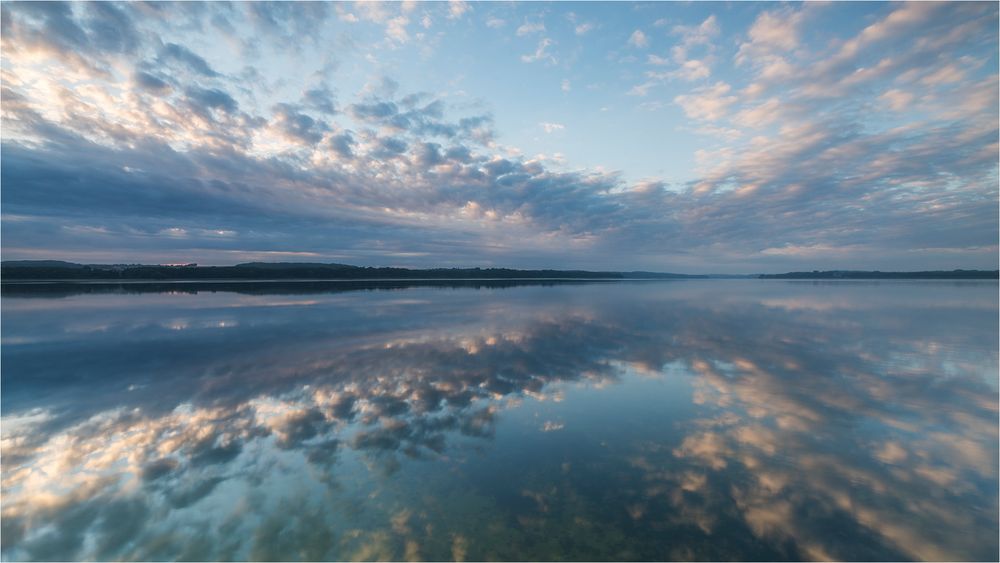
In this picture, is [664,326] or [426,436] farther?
[664,326]

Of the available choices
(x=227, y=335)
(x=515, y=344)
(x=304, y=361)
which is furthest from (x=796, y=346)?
(x=227, y=335)

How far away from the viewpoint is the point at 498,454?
7078 mm

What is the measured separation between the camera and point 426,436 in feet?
25.5

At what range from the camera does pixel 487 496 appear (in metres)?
5.75

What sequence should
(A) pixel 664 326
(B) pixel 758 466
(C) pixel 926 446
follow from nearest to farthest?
(B) pixel 758 466
(C) pixel 926 446
(A) pixel 664 326

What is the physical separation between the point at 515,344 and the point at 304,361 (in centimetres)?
806

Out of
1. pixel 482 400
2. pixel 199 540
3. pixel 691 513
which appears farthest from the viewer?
pixel 482 400

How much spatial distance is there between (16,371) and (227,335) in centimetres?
671

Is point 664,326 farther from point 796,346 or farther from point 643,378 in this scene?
point 643,378

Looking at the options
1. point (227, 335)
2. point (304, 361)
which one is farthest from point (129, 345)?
point (304, 361)

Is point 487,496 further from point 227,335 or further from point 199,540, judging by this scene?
point 227,335

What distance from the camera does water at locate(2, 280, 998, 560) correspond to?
4.88 metres

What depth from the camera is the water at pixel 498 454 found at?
488 centimetres

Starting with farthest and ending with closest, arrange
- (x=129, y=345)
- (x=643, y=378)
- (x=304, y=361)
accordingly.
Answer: (x=129, y=345), (x=304, y=361), (x=643, y=378)
